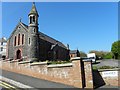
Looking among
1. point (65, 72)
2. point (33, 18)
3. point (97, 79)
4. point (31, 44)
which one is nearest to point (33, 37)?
point (31, 44)

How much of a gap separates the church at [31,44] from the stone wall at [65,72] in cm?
1327

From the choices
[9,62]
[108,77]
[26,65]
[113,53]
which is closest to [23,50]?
[9,62]

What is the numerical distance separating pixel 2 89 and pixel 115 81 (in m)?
10.6

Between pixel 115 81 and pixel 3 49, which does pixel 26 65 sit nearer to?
pixel 115 81

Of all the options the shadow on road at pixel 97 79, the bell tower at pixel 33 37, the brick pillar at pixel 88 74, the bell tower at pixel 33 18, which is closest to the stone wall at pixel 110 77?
the shadow on road at pixel 97 79

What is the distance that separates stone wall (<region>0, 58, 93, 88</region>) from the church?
43.5 ft

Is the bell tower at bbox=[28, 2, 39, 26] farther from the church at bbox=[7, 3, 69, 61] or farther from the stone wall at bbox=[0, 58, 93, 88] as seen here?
the stone wall at bbox=[0, 58, 93, 88]

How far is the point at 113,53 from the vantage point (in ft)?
236

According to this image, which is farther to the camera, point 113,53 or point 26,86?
point 113,53

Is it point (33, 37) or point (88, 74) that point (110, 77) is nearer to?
point (88, 74)

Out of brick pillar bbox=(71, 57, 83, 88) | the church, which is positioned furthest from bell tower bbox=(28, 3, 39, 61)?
brick pillar bbox=(71, 57, 83, 88)

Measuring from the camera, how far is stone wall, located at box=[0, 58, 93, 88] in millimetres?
17203

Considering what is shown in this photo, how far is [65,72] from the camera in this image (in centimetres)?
1866

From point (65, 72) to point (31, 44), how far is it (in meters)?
19.4
